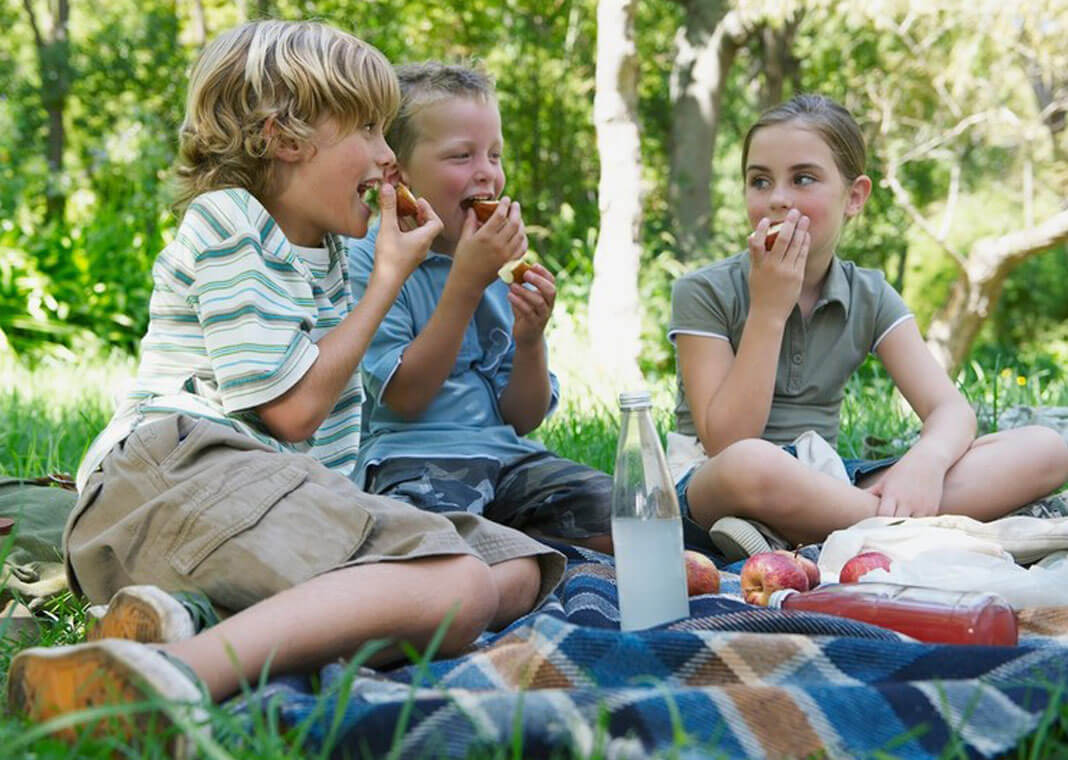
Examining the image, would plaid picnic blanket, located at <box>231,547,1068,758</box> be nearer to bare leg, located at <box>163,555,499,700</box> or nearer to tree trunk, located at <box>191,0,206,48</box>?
bare leg, located at <box>163,555,499,700</box>

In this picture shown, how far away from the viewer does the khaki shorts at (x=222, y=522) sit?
2041 millimetres

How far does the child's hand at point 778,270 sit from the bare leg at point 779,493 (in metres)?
0.40

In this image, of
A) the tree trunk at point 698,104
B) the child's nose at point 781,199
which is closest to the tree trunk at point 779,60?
the tree trunk at point 698,104

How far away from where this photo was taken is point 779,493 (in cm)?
297

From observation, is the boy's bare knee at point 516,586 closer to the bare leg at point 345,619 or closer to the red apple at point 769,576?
the bare leg at point 345,619

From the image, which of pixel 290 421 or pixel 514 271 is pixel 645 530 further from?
pixel 514 271

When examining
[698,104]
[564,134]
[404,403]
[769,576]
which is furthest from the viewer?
[564,134]

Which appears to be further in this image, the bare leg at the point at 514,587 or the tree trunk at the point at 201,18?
the tree trunk at the point at 201,18

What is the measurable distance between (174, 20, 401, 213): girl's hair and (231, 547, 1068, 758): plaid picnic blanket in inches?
47.7

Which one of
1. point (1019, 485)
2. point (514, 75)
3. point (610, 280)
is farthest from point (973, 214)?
point (1019, 485)

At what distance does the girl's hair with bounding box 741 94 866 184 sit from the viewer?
3459 mm

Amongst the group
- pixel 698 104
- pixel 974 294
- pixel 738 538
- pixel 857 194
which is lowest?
pixel 974 294

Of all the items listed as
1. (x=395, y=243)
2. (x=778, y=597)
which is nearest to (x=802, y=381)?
(x=778, y=597)

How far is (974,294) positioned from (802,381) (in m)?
9.50
